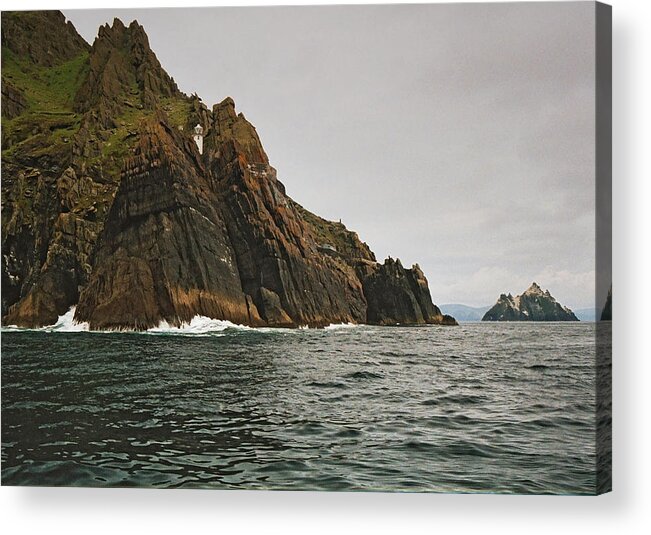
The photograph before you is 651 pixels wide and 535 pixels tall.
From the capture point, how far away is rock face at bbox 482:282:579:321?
645 cm

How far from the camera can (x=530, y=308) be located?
21.3 ft

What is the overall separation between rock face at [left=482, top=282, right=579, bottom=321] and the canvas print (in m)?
0.02

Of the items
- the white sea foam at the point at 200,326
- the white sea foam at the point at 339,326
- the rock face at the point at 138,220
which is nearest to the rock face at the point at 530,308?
the rock face at the point at 138,220

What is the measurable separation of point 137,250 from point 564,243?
12.6ft

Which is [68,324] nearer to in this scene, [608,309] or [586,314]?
[586,314]

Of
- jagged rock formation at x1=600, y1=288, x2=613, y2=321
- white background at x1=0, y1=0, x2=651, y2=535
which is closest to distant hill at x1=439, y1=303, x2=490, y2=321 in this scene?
jagged rock formation at x1=600, y1=288, x2=613, y2=321

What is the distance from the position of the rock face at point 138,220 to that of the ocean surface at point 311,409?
0.35 m

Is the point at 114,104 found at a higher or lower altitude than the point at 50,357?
higher

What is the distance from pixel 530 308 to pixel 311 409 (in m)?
2.01

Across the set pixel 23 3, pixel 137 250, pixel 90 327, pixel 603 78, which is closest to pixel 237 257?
pixel 137 250

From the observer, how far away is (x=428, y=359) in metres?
6.84

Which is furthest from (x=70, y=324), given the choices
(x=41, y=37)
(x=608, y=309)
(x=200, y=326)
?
(x=608, y=309)

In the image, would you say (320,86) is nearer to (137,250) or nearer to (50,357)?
(137,250)

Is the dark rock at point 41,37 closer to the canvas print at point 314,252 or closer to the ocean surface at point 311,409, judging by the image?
the canvas print at point 314,252
